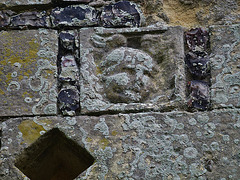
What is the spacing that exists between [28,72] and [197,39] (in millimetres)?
934

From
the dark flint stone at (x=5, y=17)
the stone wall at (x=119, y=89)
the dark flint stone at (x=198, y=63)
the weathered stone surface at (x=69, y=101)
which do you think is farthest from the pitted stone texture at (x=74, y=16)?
the dark flint stone at (x=198, y=63)

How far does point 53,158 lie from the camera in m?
2.59

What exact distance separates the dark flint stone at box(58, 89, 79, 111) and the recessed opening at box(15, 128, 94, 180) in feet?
0.45

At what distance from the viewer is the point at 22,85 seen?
257cm

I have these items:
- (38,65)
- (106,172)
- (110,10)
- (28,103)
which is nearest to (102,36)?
(110,10)

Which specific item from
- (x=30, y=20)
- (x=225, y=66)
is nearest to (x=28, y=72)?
(x=30, y=20)

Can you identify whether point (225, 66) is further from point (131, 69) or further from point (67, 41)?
point (67, 41)

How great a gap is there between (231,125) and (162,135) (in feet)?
1.12

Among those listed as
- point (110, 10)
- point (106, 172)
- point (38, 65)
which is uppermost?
point (110, 10)

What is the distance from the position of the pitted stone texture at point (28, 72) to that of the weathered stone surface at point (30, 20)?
57 millimetres

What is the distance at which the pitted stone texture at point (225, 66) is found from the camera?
247 cm

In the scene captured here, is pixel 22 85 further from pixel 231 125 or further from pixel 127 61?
pixel 231 125

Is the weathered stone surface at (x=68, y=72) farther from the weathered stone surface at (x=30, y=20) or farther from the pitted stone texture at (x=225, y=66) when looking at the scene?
the pitted stone texture at (x=225, y=66)

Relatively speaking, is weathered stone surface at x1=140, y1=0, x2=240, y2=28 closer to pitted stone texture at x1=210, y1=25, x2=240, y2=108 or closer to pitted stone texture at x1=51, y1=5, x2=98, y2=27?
pitted stone texture at x1=210, y1=25, x2=240, y2=108
